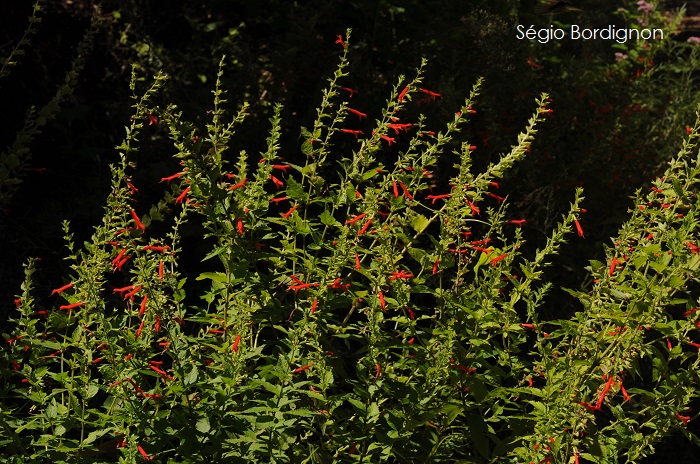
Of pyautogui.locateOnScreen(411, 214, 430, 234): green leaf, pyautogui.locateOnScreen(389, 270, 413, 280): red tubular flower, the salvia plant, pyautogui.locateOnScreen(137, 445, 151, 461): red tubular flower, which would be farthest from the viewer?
pyautogui.locateOnScreen(411, 214, 430, 234): green leaf

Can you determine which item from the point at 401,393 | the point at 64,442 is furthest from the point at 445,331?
the point at 64,442

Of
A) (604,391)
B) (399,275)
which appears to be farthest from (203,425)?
(604,391)

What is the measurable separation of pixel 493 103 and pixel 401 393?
300cm

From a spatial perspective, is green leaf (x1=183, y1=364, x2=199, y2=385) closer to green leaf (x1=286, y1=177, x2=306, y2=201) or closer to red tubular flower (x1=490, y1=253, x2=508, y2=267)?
green leaf (x1=286, y1=177, x2=306, y2=201)

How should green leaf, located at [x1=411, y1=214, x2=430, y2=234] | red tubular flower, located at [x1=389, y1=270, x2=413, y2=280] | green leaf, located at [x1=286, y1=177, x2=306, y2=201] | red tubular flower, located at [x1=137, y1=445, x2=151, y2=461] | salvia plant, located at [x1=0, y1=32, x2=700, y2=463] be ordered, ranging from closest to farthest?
red tubular flower, located at [x1=137, y1=445, x2=151, y2=461] → salvia plant, located at [x1=0, y1=32, x2=700, y2=463] → red tubular flower, located at [x1=389, y1=270, x2=413, y2=280] → green leaf, located at [x1=286, y1=177, x2=306, y2=201] → green leaf, located at [x1=411, y1=214, x2=430, y2=234]

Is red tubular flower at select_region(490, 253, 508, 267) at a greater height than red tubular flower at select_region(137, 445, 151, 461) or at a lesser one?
greater

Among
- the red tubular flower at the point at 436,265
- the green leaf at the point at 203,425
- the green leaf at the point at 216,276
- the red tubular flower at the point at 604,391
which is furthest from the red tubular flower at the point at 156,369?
the red tubular flower at the point at 604,391

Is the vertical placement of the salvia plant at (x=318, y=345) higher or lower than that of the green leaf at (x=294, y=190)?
lower

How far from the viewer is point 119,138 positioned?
5.75 m

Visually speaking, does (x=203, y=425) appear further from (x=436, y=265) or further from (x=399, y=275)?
(x=436, y=265)

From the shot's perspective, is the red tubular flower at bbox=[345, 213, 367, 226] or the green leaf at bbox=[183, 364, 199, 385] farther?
the red tubular flower at bbox=[345, 213, 367, 226]

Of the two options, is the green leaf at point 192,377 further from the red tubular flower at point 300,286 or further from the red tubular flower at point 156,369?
the red tubular flower at point 300,286

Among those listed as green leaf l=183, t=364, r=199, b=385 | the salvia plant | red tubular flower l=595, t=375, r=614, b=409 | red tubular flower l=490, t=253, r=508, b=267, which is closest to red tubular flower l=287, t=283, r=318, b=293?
the salvia plant

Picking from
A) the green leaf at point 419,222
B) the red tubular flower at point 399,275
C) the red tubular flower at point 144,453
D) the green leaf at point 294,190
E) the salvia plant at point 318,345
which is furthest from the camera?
the green leaf at point 419,222
